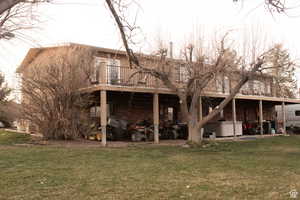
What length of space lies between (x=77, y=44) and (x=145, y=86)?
438 centimetres

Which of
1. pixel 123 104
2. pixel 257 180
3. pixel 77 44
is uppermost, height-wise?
pixel 77 44

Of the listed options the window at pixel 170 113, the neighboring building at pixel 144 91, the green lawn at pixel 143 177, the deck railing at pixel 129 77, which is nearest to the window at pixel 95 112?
the neighboring building at pixel 144 91

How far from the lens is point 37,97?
44.6 ft

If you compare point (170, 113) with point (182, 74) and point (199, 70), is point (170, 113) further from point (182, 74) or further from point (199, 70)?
point (199, 70)

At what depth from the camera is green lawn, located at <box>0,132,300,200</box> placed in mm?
4918

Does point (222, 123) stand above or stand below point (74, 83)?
below

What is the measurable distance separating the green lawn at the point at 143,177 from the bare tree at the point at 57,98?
4.22m

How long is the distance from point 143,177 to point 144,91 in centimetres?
804

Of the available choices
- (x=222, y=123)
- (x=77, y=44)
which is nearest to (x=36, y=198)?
(x=77, y=44)

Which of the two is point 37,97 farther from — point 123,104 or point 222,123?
point 222,123

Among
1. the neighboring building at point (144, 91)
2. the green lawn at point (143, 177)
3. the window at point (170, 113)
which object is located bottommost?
the green lawn at point (143, 177)

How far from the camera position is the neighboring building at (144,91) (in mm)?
13484

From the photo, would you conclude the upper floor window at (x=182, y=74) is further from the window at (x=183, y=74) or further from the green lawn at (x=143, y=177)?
the green lawn at (x=143, y=177)

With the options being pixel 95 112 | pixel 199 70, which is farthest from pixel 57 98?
pixel 199 70
